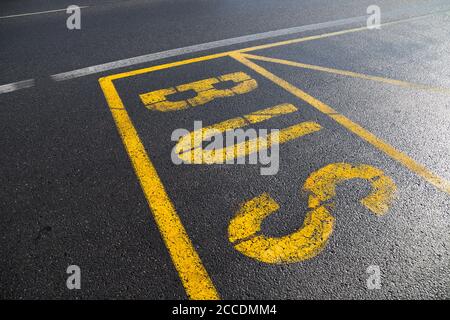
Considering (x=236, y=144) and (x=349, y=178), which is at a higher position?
(x=236, y=144)

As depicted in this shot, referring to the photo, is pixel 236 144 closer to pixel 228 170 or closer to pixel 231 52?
pixel 228 170

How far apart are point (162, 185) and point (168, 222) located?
0.50 metres

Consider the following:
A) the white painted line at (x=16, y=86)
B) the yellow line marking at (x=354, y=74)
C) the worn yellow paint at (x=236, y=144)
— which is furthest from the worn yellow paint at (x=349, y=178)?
the white painted line at (x=16, y=86)

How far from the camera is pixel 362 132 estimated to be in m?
4.19

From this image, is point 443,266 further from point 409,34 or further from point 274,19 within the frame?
point 274,19

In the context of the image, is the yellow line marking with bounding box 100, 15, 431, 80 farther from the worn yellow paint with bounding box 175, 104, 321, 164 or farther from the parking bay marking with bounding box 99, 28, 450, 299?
the worn yellow paint with bounding box 175, 104, 321, 164

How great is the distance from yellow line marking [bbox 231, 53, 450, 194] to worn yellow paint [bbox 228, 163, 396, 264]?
1.16 ft

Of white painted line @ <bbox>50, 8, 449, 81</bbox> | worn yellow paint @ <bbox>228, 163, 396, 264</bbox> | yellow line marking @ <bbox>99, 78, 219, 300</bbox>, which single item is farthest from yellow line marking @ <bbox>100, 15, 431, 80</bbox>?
worn yellow paint @ <bbox>228, 163, 396, 264</bbox>

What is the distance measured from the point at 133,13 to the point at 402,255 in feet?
26.4

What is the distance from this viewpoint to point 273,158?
3818 mm

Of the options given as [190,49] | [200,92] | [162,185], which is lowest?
[162,185]

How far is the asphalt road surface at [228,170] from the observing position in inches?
106

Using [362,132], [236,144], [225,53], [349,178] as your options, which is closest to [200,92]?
[236,144]
